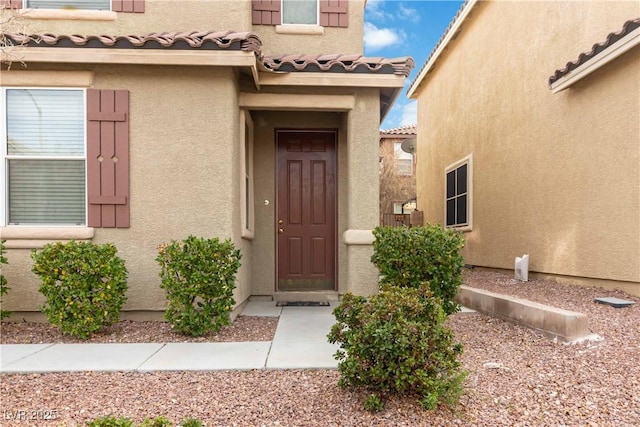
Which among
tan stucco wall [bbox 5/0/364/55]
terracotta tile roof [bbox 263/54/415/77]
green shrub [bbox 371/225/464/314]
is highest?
tan stucco wall [bbox 5/0/364/55]

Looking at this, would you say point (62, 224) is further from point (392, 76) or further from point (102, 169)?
point (392, 76)

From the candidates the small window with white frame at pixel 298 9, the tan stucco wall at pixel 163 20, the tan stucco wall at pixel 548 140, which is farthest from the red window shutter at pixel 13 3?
the tan stucco wall at pixel 548 140

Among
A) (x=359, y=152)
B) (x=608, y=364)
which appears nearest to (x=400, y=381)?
(x=608, y=364)

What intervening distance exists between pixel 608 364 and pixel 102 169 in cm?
557

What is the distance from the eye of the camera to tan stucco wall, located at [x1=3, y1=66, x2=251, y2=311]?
4.70 metres

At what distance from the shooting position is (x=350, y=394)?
2.77 metres

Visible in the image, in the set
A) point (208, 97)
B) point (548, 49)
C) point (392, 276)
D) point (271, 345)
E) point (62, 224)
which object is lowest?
point (271, 345)

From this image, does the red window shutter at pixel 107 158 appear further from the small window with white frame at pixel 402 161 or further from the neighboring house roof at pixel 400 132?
the small window with white frame at pixel 402 161

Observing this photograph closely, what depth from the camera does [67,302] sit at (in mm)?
4070

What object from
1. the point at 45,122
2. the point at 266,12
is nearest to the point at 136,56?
the point at 45,122

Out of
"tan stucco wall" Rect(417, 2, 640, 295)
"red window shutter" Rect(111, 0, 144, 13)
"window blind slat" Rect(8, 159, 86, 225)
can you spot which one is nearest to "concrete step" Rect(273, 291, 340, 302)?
"window blind slat" Rect(8, 159, 86, 225)

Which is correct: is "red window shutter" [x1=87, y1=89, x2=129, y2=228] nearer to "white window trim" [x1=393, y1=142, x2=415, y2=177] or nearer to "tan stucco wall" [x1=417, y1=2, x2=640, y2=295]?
"tan stucco wall" [x1=417, y1=2, x2=640, y2=295]

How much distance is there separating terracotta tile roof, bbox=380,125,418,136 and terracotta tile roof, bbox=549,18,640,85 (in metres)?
12.4

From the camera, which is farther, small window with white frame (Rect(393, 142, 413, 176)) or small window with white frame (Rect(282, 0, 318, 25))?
small window with white frame (Rect(393, 142, 413, 176))
